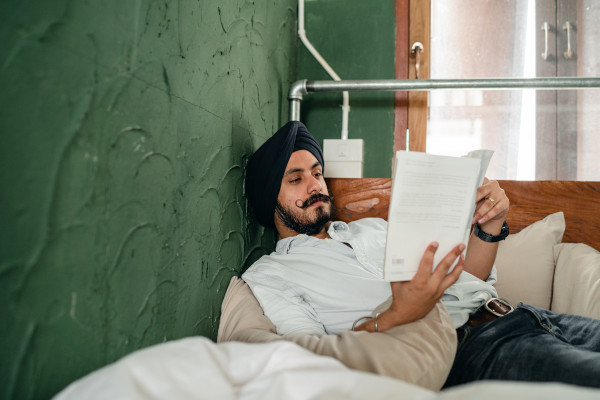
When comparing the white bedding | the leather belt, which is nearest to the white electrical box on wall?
the leather belt

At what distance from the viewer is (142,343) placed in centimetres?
75

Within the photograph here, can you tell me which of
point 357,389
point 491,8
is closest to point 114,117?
point 357,389

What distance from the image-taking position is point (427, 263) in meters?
0.79

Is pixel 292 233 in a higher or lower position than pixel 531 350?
higher

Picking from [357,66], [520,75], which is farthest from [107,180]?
[520,75]

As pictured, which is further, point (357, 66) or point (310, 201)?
point (357, 66)

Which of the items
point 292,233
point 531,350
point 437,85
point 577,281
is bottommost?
point 531,350

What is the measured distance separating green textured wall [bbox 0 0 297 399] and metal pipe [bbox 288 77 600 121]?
0.56 metres

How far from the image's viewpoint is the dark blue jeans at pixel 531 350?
760 millimetres

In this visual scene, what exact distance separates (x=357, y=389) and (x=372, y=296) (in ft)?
2.20

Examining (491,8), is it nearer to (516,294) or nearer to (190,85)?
(516,294)

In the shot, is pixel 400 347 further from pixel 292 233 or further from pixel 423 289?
pixel 292 233

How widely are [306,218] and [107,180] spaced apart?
765mm

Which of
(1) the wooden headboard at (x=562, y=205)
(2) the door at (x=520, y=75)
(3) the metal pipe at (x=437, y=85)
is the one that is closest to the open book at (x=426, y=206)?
(1) the wooden headboard at (x=562, y=205)
